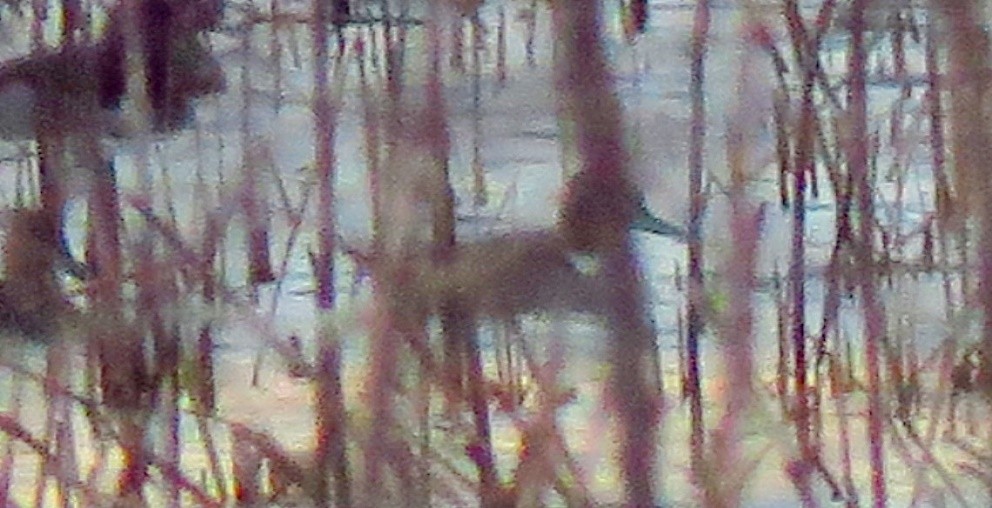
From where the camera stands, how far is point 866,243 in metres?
0.90

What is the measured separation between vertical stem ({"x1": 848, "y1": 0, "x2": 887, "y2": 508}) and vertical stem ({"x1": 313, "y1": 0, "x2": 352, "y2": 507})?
31 cm

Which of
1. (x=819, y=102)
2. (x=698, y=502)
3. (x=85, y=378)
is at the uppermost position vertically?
(x=819, y=102)

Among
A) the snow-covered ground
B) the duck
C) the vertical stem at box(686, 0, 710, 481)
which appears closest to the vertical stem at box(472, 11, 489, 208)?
the snow-covered ground

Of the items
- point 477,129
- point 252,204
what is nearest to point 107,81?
point 252,204

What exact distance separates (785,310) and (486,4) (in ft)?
0.86

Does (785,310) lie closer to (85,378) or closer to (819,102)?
(819,102)

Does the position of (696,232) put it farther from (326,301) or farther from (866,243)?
(326,301)

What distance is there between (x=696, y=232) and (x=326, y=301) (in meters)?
0.23

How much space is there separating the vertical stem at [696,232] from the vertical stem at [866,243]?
0.29 feet

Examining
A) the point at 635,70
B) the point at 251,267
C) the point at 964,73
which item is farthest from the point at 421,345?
the point at 964,73

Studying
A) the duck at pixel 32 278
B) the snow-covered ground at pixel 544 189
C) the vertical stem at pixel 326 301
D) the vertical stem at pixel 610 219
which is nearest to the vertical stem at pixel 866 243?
the snow-covered ground at pixel 544 189

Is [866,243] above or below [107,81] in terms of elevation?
below

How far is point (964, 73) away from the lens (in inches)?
34.7

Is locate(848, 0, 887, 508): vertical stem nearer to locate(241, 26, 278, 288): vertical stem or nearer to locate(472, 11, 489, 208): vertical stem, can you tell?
locate(472, 11, 489, 208): vertical stem
